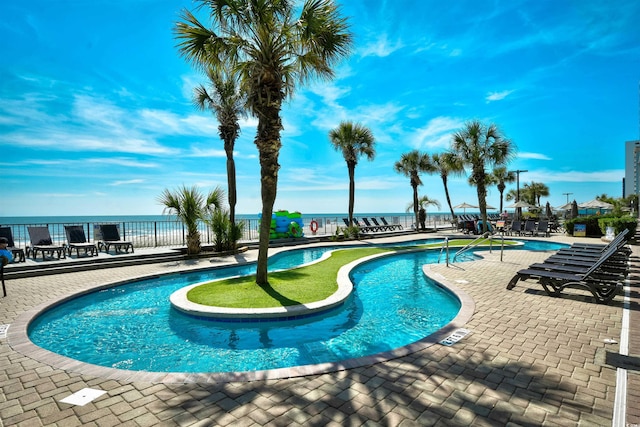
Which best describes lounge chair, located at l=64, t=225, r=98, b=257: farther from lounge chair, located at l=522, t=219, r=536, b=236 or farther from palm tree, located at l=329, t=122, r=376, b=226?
lounge chair, located at l=522, t=219, r=536, b=236

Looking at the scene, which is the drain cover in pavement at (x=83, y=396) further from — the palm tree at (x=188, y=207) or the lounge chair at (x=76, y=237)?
the lounge chair at (x=76, y=237)

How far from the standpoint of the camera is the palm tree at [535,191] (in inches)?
2303

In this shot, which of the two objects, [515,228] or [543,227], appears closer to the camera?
[543,227]

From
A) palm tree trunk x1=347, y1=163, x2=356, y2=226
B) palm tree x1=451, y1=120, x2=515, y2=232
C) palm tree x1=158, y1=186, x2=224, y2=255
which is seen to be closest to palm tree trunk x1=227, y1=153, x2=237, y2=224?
palm tree x1=158, y1=186, x2=224, y2=255

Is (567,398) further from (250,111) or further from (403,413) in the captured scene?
(250,111)

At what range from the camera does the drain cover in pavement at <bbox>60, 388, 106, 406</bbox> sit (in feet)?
9.75

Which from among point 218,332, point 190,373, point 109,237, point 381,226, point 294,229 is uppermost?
point 109,237

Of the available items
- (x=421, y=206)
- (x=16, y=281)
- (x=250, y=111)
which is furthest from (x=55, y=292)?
(x=421, y=206)

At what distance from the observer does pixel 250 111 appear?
294 inches

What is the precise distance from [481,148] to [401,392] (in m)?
21.1

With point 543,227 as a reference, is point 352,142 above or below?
above

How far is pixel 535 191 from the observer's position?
2330 inches

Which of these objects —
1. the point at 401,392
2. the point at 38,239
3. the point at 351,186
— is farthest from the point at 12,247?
the point at 351,186

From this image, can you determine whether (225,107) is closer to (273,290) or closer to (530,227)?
(273,290)
